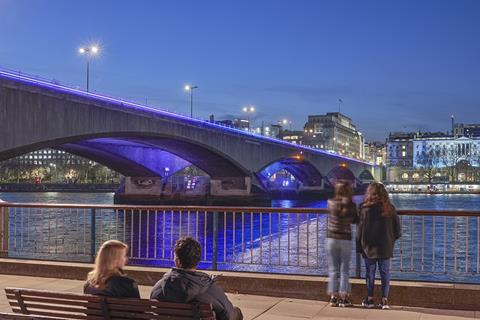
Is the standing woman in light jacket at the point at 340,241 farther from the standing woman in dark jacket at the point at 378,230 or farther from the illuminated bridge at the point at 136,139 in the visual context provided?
the illuminated bridge at the point at 136,139

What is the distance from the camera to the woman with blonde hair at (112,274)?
19.1 feet

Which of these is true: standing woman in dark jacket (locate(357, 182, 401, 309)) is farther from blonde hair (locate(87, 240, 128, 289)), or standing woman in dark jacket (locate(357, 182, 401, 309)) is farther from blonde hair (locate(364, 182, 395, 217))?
blonde hair (locate(87, 240, 128, 289))

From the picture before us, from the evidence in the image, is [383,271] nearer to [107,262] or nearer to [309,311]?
[309,311]

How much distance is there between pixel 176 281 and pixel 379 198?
3.75 m

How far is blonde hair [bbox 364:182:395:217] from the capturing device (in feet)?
28.2

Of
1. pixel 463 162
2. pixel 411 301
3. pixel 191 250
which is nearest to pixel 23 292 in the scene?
pixel 191 250

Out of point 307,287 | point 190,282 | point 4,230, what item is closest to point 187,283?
point 190,282

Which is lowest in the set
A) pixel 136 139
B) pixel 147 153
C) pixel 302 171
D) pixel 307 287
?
pixel 307 287

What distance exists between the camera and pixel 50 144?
40594 millimetres

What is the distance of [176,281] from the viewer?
227 inches

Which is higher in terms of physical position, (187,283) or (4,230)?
(187,283)

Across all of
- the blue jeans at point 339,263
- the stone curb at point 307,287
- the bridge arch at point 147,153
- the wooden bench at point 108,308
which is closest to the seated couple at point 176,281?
the wooden bench at point 108,308

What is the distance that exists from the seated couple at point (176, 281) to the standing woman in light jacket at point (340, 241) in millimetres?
3326

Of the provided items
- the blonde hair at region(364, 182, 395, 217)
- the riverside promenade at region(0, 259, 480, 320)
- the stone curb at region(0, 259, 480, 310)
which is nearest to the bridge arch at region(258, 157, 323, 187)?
the stone curb at region(0, 259, 480, 310)
